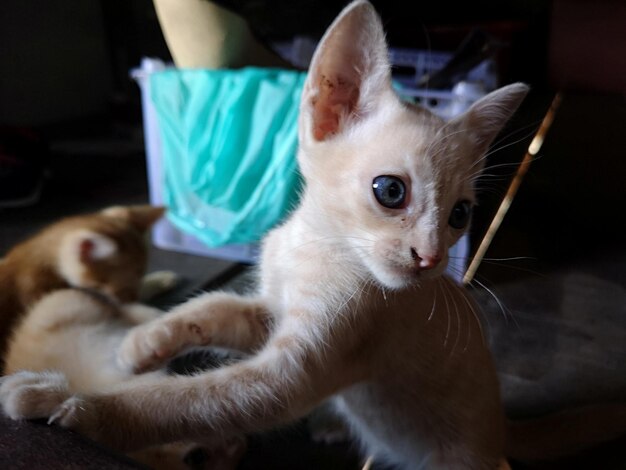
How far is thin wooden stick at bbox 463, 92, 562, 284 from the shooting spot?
1324mm

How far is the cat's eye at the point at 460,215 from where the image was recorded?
2.37 ft

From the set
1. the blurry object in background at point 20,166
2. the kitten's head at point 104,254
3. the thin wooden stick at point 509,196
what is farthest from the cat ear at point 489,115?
the blurry object in background at point 20,166

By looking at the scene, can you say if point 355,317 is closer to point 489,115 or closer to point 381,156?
point 381,156

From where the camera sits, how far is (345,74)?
0.75 metres

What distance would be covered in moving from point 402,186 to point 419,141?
0.06m

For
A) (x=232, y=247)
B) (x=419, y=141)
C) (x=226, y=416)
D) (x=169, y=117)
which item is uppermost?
(x=419, y=141)

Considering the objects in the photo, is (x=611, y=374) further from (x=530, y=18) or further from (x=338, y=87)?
(x=530, y=18)

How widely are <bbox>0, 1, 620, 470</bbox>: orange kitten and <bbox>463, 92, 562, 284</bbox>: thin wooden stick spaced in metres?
0.33

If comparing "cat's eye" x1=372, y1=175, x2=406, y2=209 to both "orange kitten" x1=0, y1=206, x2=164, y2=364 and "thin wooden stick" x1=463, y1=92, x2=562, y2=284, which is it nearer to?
"thin wooden stick" x1=463, y1=92, x2=562, y2=284

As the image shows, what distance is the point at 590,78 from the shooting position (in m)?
2.40

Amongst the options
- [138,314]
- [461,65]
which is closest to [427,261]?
[138,314]

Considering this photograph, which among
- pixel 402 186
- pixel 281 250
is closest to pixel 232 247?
pixel 281 250

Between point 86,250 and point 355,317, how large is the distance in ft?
2.15

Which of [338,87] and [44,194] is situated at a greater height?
[338,87]
